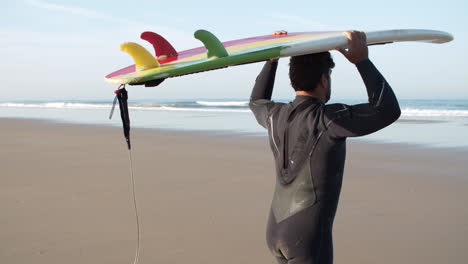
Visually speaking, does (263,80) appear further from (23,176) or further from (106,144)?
(106,144)

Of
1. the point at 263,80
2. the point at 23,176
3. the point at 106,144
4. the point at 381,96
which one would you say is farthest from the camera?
the point at 106,144

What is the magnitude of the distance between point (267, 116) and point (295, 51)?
0.36m

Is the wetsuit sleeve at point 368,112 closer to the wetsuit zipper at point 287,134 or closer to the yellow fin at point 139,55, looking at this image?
the wetsuit zipper at point 287,134

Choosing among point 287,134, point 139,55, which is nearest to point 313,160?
point 287,134

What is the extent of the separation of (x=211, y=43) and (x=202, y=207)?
3.49 metres

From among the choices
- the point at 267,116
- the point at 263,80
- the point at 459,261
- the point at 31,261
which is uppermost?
the point at 263,80

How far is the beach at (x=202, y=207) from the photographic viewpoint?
13.1 feet

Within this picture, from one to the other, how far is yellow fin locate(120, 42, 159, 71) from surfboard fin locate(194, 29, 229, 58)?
397 mm

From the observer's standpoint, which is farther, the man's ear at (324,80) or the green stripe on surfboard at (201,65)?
the green stripe on surfboard at (201,65)

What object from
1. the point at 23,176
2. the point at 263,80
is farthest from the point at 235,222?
the point at 23,176

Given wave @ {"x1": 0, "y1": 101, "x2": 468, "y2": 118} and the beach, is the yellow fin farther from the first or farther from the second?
wave @ {"x1": 0, "y1": 101, "x2": 468, "y2": 118}

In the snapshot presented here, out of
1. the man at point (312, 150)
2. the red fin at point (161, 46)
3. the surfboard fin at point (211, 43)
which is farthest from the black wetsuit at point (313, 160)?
the red fin at point (161, 46)

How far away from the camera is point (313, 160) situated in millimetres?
1908

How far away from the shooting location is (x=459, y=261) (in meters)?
3.80
